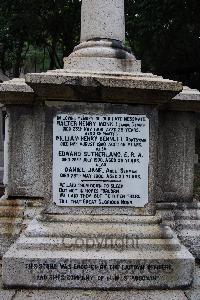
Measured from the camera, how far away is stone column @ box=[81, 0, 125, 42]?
14.8ft

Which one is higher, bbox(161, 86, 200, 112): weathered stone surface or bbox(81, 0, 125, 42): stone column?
bbox(81, 0, 125, 42): stone column

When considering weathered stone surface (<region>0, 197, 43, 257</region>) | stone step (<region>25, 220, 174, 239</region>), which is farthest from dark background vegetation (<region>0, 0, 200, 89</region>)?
stone step (<region>25, 220, 174, 239</region>)

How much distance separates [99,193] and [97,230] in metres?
0.30

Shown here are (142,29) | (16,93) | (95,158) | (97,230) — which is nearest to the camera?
(97,230)

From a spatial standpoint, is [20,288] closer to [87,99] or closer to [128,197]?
[128,197]

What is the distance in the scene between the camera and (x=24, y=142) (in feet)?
14.7

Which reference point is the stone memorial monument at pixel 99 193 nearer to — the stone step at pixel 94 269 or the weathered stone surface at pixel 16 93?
the stone step at pixel 94 269

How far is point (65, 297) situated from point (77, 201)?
774 mm

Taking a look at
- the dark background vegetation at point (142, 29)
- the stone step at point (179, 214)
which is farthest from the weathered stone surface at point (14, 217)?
the dark background vegetation at point (142, 29)

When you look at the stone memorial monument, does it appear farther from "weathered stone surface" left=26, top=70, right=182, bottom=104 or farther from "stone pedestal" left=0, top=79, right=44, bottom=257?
"stone pedestal" left=0, top=79, right=44, bottom=257

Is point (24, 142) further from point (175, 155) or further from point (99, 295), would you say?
point (99, 295)

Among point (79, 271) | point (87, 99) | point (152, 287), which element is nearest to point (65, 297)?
point (79, 271)

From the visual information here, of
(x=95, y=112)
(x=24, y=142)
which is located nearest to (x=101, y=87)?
(x=95, y=112)

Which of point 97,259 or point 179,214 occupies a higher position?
point 179,214
